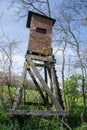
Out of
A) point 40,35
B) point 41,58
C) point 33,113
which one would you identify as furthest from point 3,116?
point 40,35

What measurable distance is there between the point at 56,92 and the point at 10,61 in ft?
12.5

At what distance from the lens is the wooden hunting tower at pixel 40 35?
44.5ft

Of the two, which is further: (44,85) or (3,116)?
(3,116)

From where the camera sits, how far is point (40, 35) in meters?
13.9

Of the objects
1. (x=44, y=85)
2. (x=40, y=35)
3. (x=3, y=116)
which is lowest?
(x=3, y=116)

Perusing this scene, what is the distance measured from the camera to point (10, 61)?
1544 centimetres

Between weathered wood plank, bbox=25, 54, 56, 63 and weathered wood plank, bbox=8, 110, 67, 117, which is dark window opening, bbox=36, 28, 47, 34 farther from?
weathered wood plank, bbox=8, 110, 67, 117

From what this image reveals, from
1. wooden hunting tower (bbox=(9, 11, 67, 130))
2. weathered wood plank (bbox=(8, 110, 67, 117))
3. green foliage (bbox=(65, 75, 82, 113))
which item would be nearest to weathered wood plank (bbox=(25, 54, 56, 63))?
wooden hunting tower (bbox=(9, 11, 67, 130))

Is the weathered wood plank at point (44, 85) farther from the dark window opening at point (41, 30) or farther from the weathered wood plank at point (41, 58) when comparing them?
the dark window opening at point (41, 30)

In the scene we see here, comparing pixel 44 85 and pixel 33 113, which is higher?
pixel 44 85

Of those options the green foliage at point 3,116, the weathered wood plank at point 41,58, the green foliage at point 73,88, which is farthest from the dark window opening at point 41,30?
the green foliage at point 73,88

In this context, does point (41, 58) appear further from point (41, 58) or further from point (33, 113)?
point (33, 113)

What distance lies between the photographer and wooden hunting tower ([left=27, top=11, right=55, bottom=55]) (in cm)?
1356

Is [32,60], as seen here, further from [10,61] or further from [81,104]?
[81,104]
